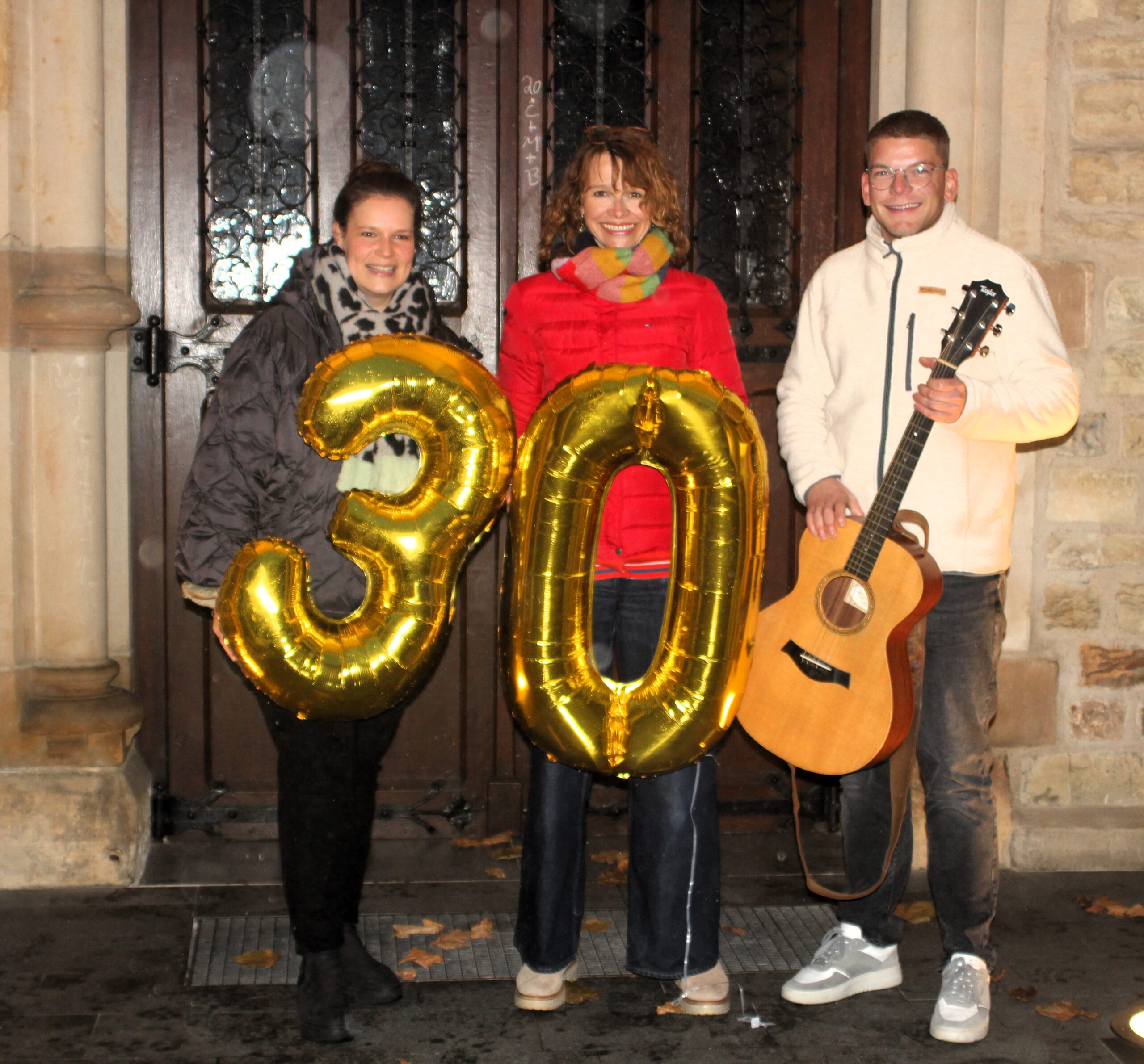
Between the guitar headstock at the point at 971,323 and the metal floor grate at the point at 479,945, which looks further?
the metal floor grate at the point at 479,945

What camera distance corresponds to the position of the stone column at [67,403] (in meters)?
3.98

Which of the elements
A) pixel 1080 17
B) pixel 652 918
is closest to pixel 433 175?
pixel 1080 17

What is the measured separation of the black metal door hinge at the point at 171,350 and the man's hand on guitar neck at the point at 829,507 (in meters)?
2.00

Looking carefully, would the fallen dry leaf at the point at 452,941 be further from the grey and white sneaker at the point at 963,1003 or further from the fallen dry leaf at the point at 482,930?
the grey and white sneaker at the point at 963,1003

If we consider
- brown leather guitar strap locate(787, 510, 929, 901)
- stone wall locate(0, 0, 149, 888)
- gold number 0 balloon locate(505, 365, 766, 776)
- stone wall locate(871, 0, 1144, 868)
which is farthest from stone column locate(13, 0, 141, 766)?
stone wall locate(871, 0, 1144, 868)

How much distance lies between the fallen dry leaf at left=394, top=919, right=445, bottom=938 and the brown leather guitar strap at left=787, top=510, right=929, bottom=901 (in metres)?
1.06

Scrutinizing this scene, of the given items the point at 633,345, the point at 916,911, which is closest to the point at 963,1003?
the point at 916,911

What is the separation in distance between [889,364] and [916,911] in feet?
5.28

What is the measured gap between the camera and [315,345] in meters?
3.00

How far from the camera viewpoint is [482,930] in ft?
12.5

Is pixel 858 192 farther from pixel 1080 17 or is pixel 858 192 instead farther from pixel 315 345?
pixel 315 345

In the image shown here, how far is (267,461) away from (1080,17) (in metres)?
2.72

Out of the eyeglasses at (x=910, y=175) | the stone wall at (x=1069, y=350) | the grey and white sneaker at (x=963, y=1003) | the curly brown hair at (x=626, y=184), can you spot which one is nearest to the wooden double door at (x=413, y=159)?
the stone wall at (x=1069, y=350)

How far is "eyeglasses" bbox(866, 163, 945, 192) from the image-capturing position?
A: 3.09 metres
